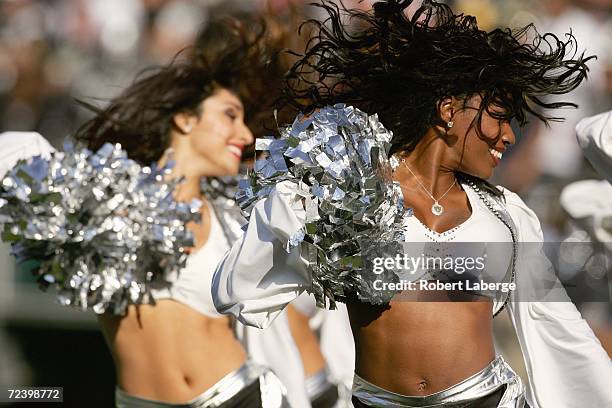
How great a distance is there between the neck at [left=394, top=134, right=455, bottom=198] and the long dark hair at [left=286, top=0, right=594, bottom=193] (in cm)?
4

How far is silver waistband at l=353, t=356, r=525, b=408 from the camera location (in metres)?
3.18

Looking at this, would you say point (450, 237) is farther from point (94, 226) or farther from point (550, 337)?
point (94, 226)

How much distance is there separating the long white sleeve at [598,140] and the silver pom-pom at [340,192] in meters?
1.14

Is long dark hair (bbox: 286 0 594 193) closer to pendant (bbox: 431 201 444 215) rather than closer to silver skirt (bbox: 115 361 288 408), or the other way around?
pendant (bbox: 431 201 444 215)

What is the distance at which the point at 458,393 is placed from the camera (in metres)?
3.20

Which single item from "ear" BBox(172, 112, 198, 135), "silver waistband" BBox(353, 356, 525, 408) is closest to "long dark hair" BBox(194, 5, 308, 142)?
"ear" BBox(172, 112, 198, 135)

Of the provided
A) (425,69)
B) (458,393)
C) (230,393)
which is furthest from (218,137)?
(458,393)

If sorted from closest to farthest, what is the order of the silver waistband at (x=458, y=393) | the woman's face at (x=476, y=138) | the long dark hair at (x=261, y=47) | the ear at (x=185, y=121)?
the silver waistband at (x=458, y=393)
the woman's face at (x=476, y=138)
the ear at (x=185, y=121)
the long dark hair at (x=261, y=47)

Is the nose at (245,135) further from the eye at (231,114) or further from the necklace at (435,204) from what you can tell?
the necklace at (435,204)

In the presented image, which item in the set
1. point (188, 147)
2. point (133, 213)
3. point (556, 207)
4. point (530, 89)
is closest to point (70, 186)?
point (133, 213)

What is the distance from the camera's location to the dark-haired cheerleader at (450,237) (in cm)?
319

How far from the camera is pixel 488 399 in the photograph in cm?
325

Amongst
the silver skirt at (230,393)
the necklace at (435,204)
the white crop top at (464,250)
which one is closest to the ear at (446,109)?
the necklace at (435,204)

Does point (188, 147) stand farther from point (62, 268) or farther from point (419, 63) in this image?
point (419, 63)
